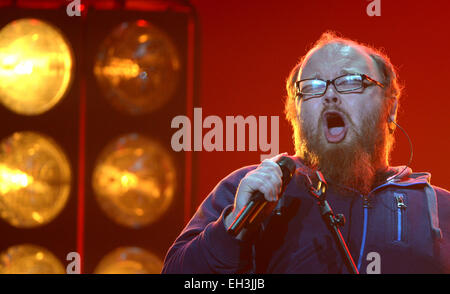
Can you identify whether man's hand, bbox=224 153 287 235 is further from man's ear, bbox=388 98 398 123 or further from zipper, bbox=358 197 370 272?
man's ear, bbox=388 98 398 123

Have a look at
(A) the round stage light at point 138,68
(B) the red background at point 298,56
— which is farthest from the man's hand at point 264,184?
(B) the red background at point 298,56

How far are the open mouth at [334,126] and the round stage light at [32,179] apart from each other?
0.69 meters

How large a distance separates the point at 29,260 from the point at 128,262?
272mm

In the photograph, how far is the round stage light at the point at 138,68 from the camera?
1.34m

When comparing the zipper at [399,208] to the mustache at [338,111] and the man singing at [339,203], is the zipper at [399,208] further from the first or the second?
the mustache at [338,111]

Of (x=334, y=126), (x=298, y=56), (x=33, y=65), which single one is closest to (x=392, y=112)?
(x=334, y=126)

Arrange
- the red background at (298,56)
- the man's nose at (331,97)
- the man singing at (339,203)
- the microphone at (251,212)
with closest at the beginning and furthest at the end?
the microphone at (251,212)
the man singing at (339,203)
the man's nose at (331,97)
the red background at (298,56)

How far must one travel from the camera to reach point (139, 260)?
1312mm

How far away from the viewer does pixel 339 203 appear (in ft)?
3.86

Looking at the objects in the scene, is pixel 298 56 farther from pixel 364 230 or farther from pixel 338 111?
pixel 364 230

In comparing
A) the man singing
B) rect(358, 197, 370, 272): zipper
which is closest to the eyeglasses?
the man singing
